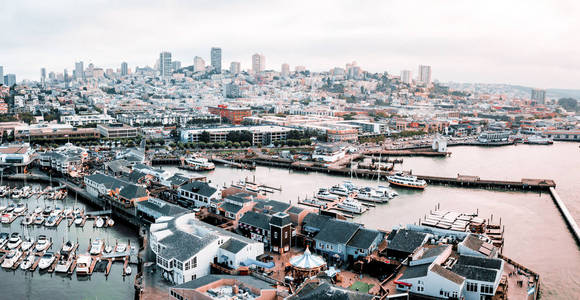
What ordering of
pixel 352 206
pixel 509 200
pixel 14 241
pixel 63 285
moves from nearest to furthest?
pixel 63 285
pixel 14 241
pixel 352 206
pixel 509 200

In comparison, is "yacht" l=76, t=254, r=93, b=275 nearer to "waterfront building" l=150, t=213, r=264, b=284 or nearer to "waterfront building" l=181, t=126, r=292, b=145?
"waterfront building" l=150, t=213, r=264, b=284

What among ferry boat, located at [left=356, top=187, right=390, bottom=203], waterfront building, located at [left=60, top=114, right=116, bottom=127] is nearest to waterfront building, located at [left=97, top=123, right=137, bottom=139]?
waterfront building, located at [left=60, top=114, right=116, bottom=127]

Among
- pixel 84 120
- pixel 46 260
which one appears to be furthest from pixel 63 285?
pixel 84 120

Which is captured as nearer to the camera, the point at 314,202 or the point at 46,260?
the point at 46,260

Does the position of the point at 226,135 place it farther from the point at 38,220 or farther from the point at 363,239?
the point at 363,239

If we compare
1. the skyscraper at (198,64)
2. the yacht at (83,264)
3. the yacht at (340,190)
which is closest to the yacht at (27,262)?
the yacht at (83,264)

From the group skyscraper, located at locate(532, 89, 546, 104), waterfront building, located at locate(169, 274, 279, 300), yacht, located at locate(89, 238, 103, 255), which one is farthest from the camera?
skyscraper, located at locate(532, 89, 546, 104)

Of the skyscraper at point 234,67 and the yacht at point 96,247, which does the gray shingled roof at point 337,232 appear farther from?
the skyscraper at point 234,67
